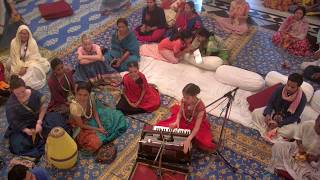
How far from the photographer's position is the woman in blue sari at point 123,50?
538cm

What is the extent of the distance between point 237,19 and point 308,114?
2.54m

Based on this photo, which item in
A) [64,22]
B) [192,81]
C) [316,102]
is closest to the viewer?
[316,102]

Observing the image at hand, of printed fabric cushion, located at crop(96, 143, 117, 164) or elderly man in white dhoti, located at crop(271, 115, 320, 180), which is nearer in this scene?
elderly man in white dhoti, located at crop(271, 115, 320, 180)

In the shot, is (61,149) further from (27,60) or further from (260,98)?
(260,98)

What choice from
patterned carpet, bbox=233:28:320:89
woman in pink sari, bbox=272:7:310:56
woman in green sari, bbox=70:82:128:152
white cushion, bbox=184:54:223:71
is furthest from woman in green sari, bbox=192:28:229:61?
woman in green sari, bbox=70:82:128:152

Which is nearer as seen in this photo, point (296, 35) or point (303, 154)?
point (303, 154)

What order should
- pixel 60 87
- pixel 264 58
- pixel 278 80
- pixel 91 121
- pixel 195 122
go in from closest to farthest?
1. pixel 195 122
2. pixel 91 121
3. pixel 60 87
4. pixel 278 80
5. pixel 264 58

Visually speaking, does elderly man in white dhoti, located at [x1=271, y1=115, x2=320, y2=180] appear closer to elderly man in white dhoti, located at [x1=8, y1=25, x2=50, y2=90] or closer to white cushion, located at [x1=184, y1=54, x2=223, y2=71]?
white cushion, located at [x1=184, y1=54, x2=223, y2=71]

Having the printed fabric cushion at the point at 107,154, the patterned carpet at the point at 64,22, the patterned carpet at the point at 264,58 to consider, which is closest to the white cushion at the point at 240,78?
the patterned carpet at the point at 264,58

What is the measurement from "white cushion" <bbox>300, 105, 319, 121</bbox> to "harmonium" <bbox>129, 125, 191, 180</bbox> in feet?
5.45

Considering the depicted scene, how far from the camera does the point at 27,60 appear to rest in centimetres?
523

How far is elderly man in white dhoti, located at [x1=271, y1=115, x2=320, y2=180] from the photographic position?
362 cm

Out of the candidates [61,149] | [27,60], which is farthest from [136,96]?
[27,60]

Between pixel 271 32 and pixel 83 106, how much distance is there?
3.86m
